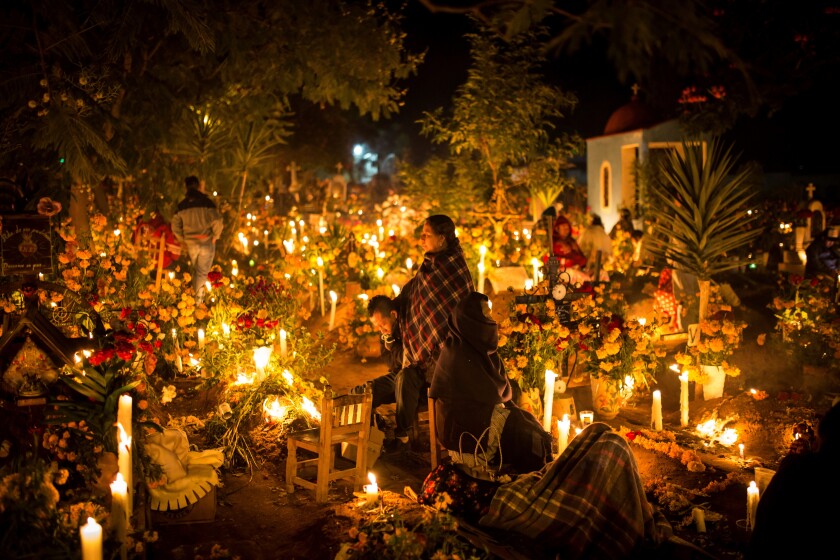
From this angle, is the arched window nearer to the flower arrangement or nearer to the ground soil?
the ground soil

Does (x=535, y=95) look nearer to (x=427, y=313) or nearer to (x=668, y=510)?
(x=427, y=313)

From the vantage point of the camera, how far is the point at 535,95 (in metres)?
14.0

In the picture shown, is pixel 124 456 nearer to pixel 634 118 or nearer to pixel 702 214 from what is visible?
pixel 702 214

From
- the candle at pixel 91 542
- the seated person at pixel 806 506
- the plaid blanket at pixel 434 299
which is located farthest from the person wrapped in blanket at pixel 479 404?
the candle at pixel 91 542

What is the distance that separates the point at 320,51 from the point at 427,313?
25.1ft

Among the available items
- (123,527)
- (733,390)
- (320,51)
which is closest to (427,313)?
(123,527)

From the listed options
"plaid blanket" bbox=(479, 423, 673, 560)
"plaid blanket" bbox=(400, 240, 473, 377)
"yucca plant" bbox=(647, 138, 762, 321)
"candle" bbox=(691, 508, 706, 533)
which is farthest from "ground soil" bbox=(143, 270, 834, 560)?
"yucca plant" bbox=(647, 138, 762, 321)

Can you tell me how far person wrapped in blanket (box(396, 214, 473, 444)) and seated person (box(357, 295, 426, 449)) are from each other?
19mm

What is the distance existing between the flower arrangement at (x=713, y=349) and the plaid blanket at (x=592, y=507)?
2.94 m

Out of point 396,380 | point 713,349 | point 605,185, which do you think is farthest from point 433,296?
point 605,185

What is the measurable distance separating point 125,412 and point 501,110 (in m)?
10.3

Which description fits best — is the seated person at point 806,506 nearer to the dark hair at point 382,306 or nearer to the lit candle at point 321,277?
the dark hair at point 382,306

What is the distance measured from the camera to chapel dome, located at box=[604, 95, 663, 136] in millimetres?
24812

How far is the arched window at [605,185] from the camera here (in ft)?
88.2
